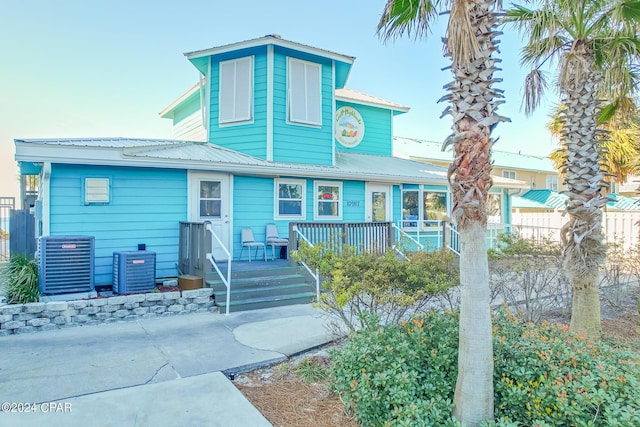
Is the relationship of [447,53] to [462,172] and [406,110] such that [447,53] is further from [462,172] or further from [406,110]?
[406,110]

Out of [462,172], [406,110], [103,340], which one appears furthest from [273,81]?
[462,172]

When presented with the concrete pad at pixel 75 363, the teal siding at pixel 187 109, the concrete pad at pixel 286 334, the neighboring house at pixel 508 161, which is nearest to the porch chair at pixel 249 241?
the concrete pad at pixel 286 334

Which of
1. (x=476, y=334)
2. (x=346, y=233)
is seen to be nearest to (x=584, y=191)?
(x=476, y=334)

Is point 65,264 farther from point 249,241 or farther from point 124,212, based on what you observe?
point 249,241

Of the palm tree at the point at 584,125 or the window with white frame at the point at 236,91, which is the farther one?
the window with white frame at the point at 236,91

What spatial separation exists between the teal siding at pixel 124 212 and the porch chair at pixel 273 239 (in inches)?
80.0

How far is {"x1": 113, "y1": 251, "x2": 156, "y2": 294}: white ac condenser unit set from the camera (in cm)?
656

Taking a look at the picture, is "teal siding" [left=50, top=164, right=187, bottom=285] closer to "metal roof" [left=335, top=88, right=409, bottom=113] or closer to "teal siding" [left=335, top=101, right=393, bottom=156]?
"teal siding" [left=335, top=101, right=393, bottom=156]

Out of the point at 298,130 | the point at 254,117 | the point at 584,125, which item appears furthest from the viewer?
the point at 298,130

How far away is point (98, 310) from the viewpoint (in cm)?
587

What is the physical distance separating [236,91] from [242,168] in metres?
2.72

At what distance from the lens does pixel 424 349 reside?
130 inches

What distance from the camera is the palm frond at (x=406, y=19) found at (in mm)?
3998

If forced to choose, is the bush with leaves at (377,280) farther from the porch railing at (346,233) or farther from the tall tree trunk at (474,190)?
the porch railing at (346,233)
